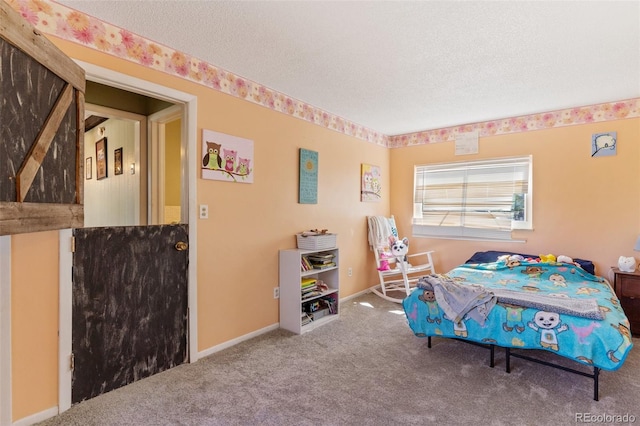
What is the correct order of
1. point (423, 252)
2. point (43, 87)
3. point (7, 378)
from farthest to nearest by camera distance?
point (423, 252), point (7, 378), point (43, 87)

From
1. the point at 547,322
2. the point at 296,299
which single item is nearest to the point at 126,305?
the point at 296,299

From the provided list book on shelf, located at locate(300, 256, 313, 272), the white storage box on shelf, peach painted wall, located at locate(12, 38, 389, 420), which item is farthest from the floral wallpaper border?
book on shelf, located at locate(300, 256, 313, 272)

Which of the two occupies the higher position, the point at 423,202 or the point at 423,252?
the point at 423,202

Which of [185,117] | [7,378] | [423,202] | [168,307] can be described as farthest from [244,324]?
[423,202]

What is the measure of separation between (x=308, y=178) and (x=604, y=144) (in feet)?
10.3

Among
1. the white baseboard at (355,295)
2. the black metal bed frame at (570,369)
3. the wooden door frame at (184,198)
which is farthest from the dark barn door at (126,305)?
the black metal bed frame at (570,369)

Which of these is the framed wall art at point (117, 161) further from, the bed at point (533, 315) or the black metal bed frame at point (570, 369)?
the black metal bed frame at point (570, 369)

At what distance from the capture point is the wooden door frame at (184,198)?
184cm

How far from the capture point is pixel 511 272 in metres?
3.31

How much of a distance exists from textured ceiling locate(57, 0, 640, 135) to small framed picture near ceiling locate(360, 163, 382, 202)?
4.05ft

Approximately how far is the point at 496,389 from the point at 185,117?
2.84 meters

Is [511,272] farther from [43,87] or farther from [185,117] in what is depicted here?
[43,87]

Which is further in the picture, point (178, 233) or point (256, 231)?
point (256, 231)

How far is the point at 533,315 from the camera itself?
2.13 metres
